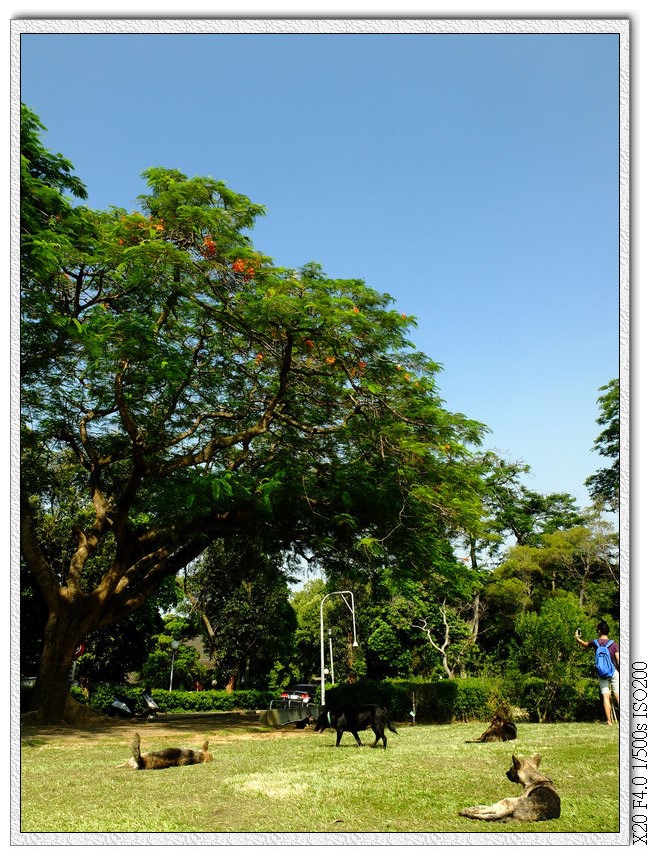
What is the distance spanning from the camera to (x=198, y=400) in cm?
1138

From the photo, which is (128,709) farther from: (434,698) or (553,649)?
(553,649)

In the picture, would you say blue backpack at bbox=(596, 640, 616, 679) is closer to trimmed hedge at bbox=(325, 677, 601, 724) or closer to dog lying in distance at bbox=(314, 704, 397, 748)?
dog lying in distance at bbox=(314, 704, 397, 748)

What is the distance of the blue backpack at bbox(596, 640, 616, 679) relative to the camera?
7.21m

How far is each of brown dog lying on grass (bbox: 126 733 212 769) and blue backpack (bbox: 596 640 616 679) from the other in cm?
412

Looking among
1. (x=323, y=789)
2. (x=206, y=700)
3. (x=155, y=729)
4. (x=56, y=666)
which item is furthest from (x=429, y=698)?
(x=206, y=700)

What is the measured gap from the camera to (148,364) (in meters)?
10.1

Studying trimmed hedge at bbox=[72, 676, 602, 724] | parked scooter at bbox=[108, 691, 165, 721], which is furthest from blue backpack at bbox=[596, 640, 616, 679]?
parked scooter at bbox=[108, 691, 165, 721]

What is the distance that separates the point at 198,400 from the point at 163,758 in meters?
6.00

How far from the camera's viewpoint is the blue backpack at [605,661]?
7.21 metres

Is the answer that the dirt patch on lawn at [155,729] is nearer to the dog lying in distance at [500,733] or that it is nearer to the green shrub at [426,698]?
the green shrub at [426,698]

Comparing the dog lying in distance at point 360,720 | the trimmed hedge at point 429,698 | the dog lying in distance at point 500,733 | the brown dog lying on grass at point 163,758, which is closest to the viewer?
the brown dog lying on grass at point 163,758

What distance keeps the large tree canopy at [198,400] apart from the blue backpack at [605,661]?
2822mm

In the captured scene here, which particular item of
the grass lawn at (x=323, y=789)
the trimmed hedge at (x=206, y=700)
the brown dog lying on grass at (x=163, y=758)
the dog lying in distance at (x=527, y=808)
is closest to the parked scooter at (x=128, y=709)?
the trimmed hedge at (x=206, y=700)
